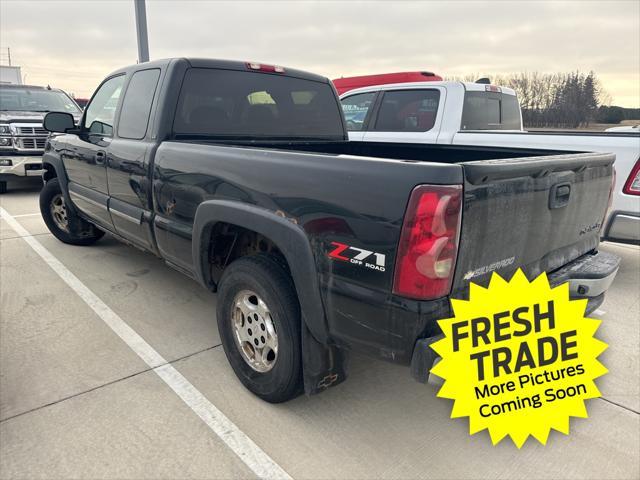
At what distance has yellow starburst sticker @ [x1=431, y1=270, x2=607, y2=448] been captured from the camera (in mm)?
1861

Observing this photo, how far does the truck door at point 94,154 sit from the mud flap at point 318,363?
8.55 ft

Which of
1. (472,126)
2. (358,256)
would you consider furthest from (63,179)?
(472,126)

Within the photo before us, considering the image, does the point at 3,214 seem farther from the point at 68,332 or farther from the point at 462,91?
the point at 462,91

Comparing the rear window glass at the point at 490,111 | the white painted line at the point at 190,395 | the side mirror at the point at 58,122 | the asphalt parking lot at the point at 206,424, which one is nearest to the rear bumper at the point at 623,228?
the asphalt parking lot at the point at 206,424

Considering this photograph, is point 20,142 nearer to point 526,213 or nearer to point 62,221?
point 62,221

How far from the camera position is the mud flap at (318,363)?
2.23 m

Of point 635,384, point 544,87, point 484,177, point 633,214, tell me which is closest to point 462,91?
point 633,214

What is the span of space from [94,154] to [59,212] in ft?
6.05

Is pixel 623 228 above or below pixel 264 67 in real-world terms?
below

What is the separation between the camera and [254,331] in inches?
102

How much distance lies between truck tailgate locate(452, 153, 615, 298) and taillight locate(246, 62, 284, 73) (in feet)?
7.47

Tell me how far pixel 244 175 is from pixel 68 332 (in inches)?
78.9

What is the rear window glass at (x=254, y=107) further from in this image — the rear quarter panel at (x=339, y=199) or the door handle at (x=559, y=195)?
the door handle at (x=559, y=195)

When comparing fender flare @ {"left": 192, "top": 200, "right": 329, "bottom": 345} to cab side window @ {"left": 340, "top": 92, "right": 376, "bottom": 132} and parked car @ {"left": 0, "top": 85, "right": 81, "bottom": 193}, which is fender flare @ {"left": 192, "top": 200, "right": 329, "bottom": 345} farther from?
parked car @ {"left": 0, "top": 85, "right": 81, "bottom": 193}
